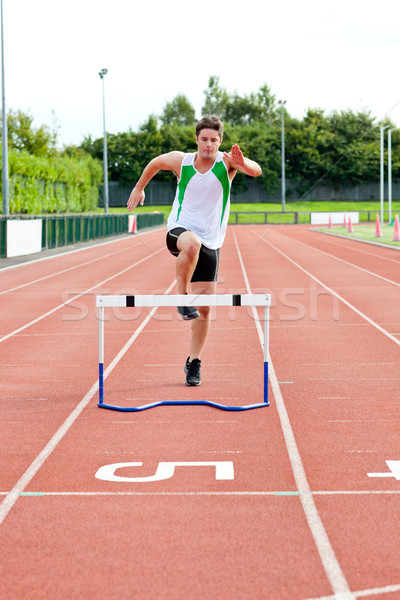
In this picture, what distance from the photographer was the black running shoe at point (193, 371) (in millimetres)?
7434

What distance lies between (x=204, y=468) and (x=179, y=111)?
117 metres

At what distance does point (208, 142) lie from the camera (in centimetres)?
643

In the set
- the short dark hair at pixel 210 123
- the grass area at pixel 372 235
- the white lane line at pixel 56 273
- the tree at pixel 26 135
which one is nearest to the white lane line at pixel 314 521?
the short dark hair at pixel 210 123

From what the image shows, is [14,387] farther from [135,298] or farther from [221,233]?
[221,233]

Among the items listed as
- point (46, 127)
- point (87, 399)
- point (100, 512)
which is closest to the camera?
point (100, 512)

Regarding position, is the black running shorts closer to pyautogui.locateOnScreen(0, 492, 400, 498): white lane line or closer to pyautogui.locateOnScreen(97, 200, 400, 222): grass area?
pyautogui.locateOnScreen(0, 492, 400, 498): white lane line

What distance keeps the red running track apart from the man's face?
1.89 meters

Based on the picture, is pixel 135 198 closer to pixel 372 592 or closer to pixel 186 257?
pixel 186 257

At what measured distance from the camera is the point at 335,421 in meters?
6.14

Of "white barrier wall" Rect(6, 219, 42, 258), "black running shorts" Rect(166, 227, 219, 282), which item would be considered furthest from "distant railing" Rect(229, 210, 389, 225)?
"black running shorts" Rect(166, 227, 219, 282)

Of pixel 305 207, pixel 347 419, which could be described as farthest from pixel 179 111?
pixel 347 419

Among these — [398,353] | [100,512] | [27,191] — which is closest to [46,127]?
[27,191]

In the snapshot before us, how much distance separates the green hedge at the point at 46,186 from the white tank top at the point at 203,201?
3457 cm

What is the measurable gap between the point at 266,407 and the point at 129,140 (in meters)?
80.7
